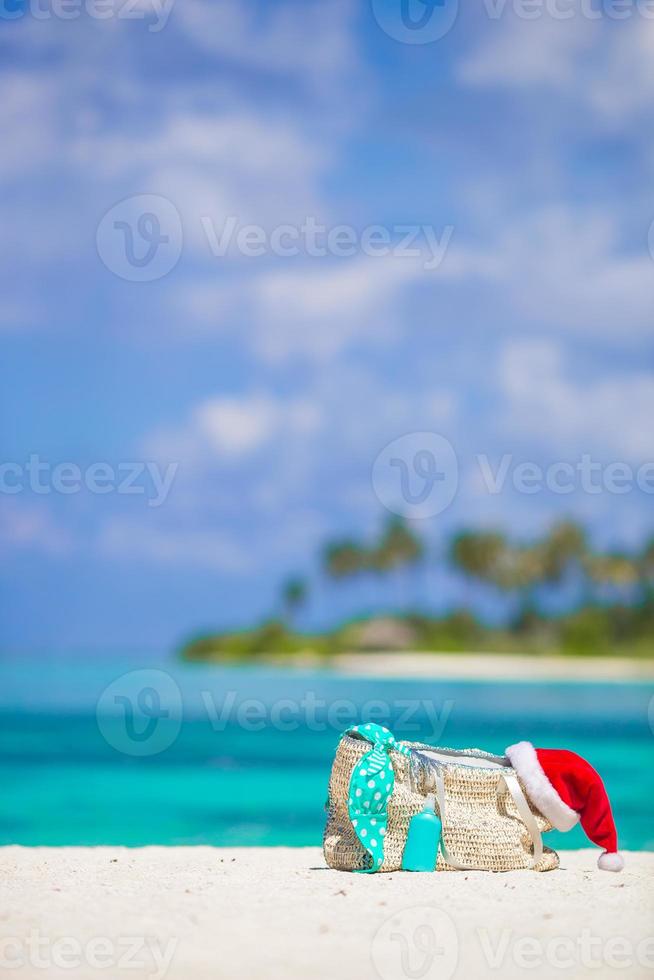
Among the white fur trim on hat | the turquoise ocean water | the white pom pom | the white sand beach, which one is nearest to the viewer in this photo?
the white sand beach

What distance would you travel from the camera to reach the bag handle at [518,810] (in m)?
8.14

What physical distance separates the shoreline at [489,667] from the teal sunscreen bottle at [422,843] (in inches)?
2607

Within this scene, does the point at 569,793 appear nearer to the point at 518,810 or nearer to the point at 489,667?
the point at 518,810

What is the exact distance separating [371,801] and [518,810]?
3.28ft

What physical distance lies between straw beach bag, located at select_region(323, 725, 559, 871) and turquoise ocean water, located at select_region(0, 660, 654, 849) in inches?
179

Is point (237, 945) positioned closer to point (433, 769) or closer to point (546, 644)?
point (433, 769)

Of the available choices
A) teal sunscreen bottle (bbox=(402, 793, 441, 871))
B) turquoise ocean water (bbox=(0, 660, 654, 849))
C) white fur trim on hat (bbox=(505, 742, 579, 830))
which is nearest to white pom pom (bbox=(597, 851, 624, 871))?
white fur trim on hat (bbox=(505, 742, 579, 830))

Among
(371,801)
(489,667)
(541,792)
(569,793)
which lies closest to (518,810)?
(541,792)

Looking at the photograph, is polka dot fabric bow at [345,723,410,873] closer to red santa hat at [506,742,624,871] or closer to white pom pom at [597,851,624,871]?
red santa hat at [506,742,624,871]

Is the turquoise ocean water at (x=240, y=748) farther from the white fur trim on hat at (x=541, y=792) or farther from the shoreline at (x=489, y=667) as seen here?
the shoreline at (x=489, y=667)

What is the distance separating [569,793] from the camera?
8.28 meters

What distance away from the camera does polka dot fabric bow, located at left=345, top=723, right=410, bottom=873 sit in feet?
26.2

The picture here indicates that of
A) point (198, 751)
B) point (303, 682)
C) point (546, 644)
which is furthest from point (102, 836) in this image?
Answer: point (546, 644)

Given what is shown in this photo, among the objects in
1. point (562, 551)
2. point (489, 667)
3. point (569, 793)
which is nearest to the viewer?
point (569, 793)
